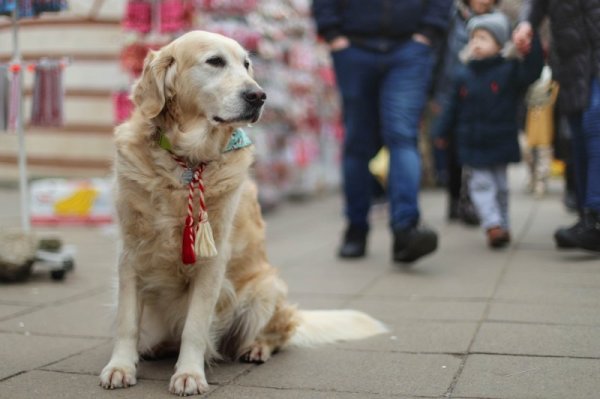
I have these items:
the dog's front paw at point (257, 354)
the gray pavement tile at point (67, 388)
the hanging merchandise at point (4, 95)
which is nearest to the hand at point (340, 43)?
the hanging merchandise at point (4, 95)

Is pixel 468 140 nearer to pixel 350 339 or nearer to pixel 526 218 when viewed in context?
pixel 526 218

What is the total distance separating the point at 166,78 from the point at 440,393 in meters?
1.52

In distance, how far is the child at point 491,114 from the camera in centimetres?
626

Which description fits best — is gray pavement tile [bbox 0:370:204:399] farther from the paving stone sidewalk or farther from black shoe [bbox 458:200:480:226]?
black shoe [bbox 458:200:480:226]

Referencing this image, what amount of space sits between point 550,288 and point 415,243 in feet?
2.79

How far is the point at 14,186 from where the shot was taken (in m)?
10.4

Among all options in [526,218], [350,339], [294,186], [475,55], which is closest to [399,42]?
[475,55]

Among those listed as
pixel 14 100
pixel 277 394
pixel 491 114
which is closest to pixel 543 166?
pixel 491 114

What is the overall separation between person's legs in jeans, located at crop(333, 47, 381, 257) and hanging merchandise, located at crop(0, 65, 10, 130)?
2.18m

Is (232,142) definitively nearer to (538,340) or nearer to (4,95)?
(538,340)

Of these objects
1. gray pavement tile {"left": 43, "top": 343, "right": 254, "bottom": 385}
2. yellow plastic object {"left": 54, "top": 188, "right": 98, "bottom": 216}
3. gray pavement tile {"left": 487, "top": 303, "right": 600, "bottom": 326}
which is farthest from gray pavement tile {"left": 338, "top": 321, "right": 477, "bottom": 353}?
yellow plastic object {"left": 54, "top": 188, "right": 98, "bottom": 216}

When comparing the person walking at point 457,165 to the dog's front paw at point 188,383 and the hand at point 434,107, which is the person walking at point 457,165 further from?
the dog's front paw at point 188,383

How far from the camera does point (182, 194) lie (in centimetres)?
318

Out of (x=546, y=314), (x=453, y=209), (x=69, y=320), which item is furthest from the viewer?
(x=453, y=209)
